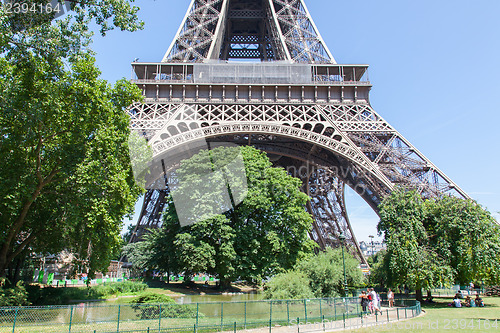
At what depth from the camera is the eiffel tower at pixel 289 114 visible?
27312 millimetres

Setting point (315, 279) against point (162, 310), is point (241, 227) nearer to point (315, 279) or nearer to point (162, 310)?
point (315, 279)

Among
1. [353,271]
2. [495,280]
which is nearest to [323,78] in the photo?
[353,271]

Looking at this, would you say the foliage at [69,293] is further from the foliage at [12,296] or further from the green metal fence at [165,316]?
the green metal fence at [165,316]

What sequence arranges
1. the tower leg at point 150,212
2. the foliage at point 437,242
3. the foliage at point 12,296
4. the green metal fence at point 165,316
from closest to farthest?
the green metal fence at point 165,316 → the foliage at point 12,296 → the foliage at point 437,242 → the tower leg at point 150,212

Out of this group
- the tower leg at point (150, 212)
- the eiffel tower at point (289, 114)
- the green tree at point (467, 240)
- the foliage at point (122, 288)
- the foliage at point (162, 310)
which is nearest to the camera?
the foliage at point (162, 310)

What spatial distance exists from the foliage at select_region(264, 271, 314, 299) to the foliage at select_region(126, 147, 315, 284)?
468 cm

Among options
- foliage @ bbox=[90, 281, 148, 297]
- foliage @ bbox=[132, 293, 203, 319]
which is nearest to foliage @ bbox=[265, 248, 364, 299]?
foliage @ bbox=[132, 293, 203, 319]

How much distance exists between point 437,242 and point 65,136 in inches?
887

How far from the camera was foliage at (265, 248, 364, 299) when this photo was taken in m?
18.4

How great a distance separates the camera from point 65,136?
16297 mm

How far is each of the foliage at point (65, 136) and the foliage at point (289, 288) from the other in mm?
8399

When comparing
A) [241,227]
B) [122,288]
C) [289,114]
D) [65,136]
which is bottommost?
[122,288]
